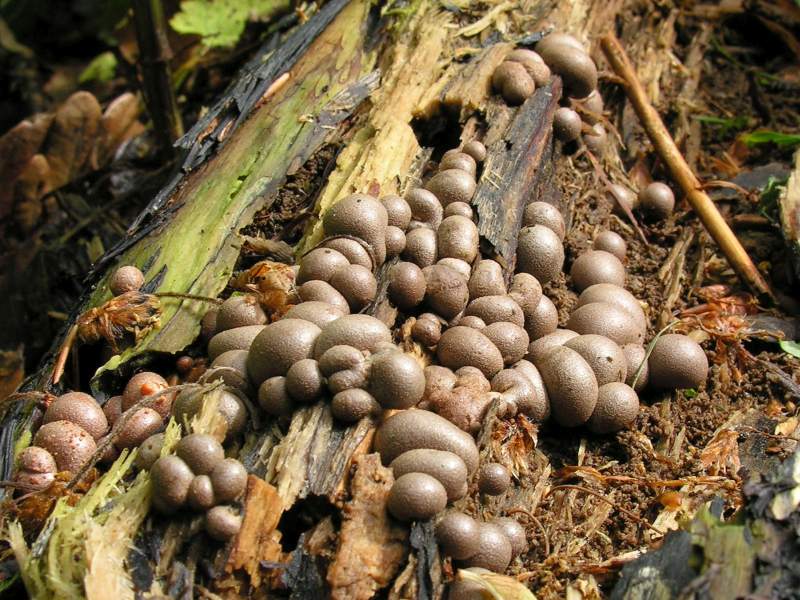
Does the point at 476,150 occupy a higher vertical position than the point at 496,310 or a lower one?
higher

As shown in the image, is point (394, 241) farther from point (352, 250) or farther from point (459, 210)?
point (459, 210)

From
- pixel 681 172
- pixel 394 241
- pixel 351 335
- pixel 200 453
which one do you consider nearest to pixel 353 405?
pixel 351 335

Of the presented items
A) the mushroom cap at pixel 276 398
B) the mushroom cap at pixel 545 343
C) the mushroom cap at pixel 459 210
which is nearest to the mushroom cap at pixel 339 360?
the mushroom cap at pixel 276 398

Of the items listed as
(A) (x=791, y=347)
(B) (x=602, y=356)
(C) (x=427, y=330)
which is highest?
(C) (x=427, y=330)

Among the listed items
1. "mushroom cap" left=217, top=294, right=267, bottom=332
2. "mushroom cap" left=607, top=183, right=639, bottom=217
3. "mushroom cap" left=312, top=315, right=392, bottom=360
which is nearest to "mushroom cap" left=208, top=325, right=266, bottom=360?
"mushroom cap" left=217, top=294, right=267, bottom=332

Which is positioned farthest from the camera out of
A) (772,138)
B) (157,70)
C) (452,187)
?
(157,70)

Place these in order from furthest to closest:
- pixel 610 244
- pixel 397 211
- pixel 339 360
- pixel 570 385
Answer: pixel 610 244, pixel 397 211, pixel 570 385, pixel 339 360

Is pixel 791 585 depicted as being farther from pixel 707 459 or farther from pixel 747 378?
pixel 747 378
